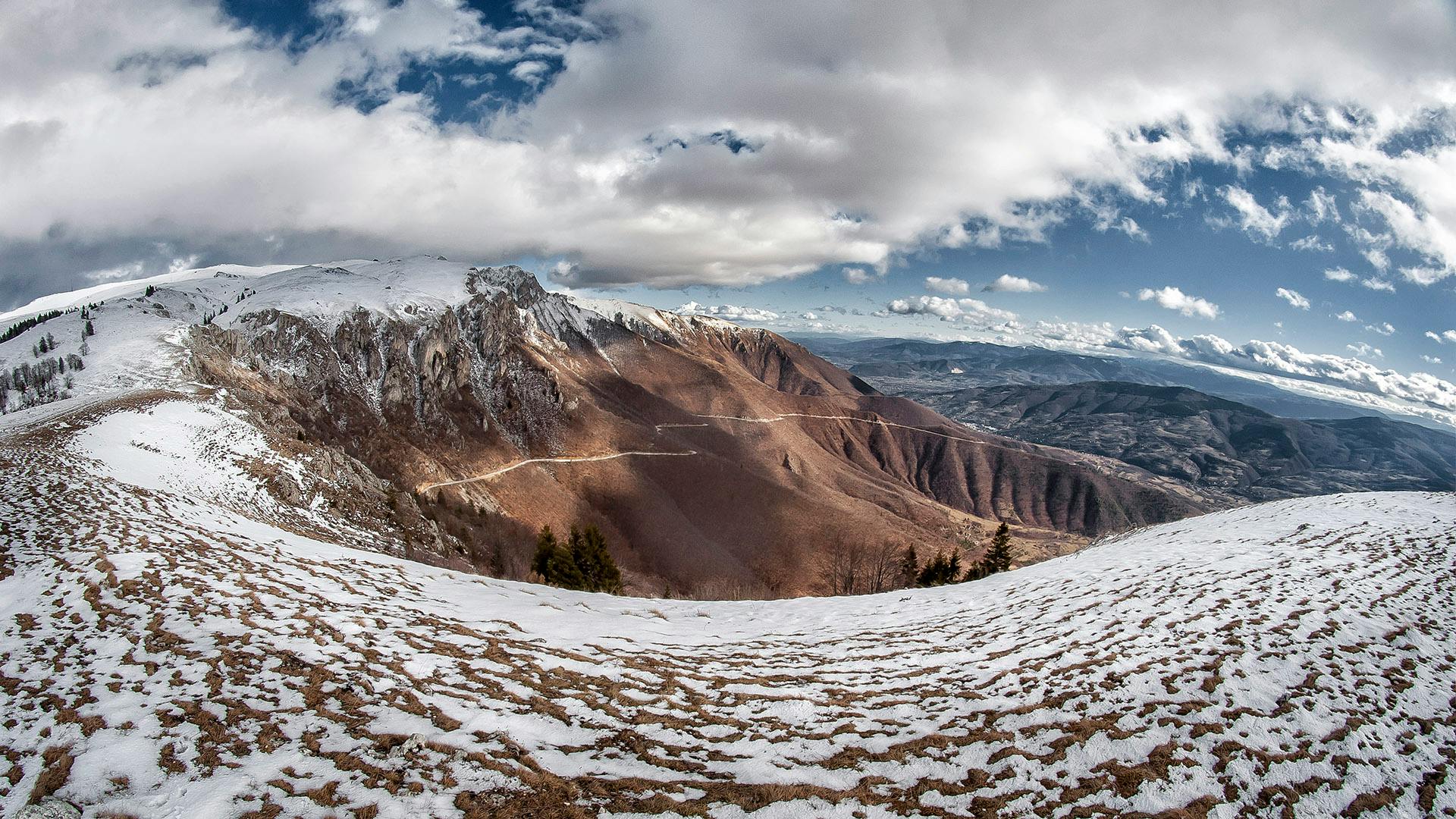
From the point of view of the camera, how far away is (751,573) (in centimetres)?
9369

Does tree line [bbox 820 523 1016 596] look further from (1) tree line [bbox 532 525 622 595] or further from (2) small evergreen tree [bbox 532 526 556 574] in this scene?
(2) small evergreen tree [bbox 532 526 556 574]

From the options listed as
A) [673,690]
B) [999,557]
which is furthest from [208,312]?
[999,557]

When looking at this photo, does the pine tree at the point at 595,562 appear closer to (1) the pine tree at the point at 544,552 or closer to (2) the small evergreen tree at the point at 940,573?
(1) the pine tree at the point at 544,552

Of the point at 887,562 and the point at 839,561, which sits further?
the point at 839,561

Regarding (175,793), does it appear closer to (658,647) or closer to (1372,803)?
(658,647)

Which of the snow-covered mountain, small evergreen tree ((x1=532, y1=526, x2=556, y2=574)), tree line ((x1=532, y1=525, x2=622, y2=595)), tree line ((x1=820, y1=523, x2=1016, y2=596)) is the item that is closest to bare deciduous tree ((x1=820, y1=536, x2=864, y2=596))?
tree line ((x1=820, y1=523, x2=1016, y2=596))

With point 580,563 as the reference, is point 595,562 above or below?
above

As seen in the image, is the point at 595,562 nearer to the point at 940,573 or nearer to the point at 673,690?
the point at 940,573

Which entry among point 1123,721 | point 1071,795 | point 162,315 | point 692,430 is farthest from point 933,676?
point 692,430

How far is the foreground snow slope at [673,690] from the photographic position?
6988 mm

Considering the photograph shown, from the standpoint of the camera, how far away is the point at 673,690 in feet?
35.4

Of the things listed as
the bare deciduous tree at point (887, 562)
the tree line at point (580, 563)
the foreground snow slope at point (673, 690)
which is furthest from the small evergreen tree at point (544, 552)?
the bare deciduous tree at point (887, 562)

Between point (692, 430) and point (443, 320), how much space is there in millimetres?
76932

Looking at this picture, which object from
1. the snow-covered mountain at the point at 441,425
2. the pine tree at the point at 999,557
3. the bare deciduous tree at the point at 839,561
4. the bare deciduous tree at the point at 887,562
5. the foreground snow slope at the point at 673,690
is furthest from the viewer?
the bare deciduous tree at the point at 839,561
